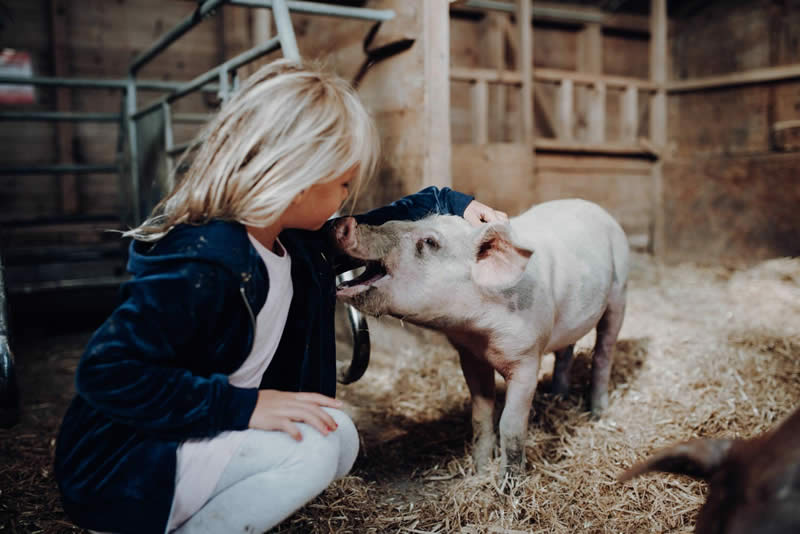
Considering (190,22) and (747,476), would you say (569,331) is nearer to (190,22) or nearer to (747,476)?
(747,476)

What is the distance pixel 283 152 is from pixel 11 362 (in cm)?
82

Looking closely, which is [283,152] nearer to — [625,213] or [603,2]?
[625,213]

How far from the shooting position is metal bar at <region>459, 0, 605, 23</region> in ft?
20.6

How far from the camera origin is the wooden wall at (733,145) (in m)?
5.21

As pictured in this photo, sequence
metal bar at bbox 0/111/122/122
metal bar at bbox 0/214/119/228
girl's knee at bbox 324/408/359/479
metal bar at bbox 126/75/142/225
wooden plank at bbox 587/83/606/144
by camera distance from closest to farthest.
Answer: girl's knee at bbox 324/408/359/479, metal bar at bbox 126/75/142/225, metal bar at bbox 0/111/122/122, metal bar at bbox 0/214/119/228, wooden plank at bbox 587/83/606/144

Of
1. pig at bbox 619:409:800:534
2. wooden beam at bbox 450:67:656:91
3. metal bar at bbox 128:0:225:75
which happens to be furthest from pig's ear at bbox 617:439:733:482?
wooden beam at bbox 450:67:656:91

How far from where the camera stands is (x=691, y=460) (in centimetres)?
109

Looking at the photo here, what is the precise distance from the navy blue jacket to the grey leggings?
0.20ft

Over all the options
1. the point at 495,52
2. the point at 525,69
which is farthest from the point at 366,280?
the point at 495,52

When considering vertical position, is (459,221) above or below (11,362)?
above

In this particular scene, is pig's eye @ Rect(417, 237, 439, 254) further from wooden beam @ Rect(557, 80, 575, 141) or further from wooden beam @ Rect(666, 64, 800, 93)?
wooden beam @ Rect(666, 64, 800, 93)

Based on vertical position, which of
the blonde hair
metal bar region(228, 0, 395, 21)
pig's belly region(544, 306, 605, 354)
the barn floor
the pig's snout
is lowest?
the barn floor

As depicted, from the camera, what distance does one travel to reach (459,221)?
1.91 meters

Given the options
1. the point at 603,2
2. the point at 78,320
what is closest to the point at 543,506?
the point at 78,320
